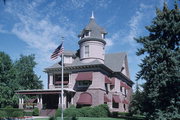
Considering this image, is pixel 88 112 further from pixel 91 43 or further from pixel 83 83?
pixel 91 43

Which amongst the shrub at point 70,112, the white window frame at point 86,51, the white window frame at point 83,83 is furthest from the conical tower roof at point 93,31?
the shrub at point 70,112

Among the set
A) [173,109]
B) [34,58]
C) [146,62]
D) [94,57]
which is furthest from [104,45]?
[34,58]

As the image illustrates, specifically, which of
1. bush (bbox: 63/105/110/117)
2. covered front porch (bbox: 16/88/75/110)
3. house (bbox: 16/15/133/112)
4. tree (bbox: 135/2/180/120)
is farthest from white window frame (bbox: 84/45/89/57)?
tree (bbox: 135/2/180/120)

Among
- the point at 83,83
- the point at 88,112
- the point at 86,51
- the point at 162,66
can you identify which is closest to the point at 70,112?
the point at 88,112

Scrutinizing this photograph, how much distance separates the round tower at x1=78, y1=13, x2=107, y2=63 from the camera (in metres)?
42.6

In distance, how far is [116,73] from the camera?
1836 inches

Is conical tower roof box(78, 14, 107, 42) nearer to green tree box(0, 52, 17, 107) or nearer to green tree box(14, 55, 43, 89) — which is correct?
green tree box(0, 52, 17, 107)

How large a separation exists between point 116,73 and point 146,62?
1877 centimetres

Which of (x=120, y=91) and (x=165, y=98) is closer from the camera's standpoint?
(x=165, y=98)

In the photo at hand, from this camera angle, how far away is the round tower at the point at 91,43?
140ft

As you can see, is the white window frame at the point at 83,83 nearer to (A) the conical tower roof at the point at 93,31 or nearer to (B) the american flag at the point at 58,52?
(A) the conical tower roof at the point at 93,31

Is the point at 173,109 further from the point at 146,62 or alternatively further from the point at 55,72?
the point at 55,72

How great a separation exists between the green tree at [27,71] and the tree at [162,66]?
44.8 metres

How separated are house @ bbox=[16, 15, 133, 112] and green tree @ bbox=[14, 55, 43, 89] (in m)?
23.5
